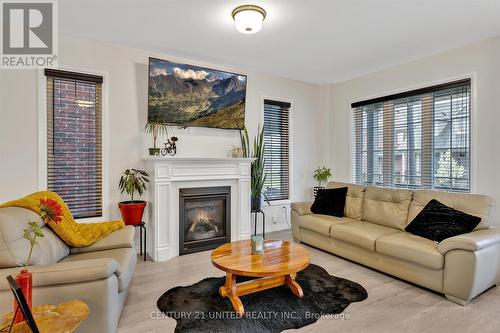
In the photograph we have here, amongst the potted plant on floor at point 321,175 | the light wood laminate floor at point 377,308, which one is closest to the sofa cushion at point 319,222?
the light wood laminate floor at point 377,308

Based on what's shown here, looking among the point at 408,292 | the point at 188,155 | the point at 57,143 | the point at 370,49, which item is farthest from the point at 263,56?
the point at 408,292

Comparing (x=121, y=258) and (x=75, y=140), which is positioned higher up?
(x=75, y=140)

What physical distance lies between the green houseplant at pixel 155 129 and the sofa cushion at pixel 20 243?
1638mm

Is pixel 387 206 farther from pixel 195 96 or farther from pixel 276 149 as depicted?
pixel 195 96

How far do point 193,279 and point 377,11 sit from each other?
336cm

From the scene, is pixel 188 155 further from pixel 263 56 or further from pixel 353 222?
pixel 353 222

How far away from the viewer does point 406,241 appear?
2930 mm

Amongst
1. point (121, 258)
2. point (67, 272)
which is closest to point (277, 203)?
point (121, 258)

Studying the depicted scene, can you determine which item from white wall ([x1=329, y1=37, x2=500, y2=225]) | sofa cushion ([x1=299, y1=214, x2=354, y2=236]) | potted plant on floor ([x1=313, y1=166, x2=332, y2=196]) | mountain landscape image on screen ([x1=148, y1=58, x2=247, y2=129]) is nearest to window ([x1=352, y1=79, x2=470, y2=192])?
white wall ([x1=329, y1=37, x2=500, y2=225])

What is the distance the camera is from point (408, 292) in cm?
276

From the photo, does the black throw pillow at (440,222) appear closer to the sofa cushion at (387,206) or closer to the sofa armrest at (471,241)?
the sofa armrest at (471,241)

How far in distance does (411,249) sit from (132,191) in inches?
127

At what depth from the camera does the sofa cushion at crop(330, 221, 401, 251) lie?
10.6 ft

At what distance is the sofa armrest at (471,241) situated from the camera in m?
2.45
